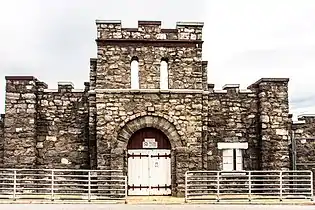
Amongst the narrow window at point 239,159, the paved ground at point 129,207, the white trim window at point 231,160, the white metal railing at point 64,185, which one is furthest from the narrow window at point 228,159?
the paved ground at point 129,207

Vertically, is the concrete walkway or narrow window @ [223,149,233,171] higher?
narrow window @ [223,149,233,171]

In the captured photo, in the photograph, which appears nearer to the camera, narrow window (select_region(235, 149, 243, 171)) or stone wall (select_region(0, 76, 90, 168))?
stone wall (select_region(0, 76, 90, 168))

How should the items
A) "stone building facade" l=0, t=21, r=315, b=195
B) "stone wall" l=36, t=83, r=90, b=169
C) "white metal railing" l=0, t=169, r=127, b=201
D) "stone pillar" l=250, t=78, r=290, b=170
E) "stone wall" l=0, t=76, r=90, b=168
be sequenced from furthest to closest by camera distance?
"stone wall" l=36, t=83, r=90, b=169, "stone pillar" l=250, t=78, r=290, b=170, "stone wall" l=0, t=76, r=90, b=168, "stone building facade" l=0, t=21, r=315, b=195, "white metal railing" l=0, t=169, r=127, b=201

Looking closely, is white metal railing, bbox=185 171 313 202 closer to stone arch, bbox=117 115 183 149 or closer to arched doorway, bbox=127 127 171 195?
arched doorway, bbox=127 127 171 195

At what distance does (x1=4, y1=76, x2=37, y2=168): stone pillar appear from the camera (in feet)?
73.7

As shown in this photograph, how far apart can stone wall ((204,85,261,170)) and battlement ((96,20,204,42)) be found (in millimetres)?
2554

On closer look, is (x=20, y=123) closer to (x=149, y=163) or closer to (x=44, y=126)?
(x=44, y=126)

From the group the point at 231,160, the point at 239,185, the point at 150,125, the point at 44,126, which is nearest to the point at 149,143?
the point at 150,125

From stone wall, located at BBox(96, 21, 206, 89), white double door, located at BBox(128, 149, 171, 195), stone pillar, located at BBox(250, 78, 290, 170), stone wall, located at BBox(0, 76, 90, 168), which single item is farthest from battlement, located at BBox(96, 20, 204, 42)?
white double door, located at BBox(128, 149, 171, 195)

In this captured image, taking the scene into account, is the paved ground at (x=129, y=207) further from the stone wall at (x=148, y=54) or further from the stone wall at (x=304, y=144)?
the stone wall at (x=304, y=144)

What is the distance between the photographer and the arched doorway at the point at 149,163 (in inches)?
880

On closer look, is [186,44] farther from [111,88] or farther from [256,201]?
[256,201]

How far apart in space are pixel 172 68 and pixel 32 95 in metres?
5.29

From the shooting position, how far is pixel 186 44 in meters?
22.5
